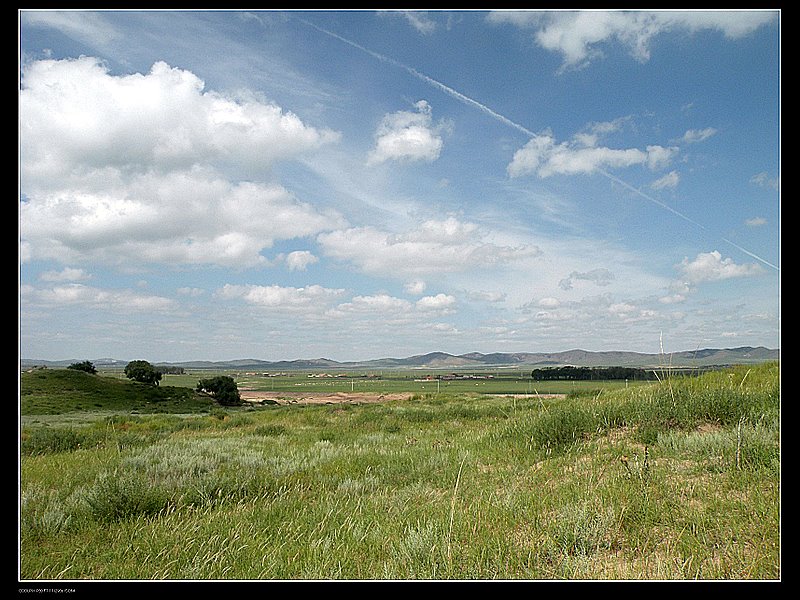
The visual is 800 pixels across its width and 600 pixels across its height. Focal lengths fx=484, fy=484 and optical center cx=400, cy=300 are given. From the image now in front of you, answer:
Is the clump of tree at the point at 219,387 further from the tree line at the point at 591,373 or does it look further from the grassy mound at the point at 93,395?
the tree line at the point at 591,373

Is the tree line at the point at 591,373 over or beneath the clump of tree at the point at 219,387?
over

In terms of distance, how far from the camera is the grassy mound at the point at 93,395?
4.67 m

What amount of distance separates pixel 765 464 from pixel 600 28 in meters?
2.97

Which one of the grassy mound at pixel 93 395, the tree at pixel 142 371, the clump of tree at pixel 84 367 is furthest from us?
the grassy mound at pixel 93 395

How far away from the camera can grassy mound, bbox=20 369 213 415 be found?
4672 millimetres

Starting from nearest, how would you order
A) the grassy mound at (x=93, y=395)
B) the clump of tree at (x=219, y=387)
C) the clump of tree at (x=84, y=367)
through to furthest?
the clump of tree at (x=84, y=367) < the grassy mound at (x=93, y=395) < the clump of tree at (x=219, y=387)

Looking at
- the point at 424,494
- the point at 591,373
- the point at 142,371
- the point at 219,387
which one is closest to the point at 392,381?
the point at 424,494

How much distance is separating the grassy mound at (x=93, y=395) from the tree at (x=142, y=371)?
65 centimetres

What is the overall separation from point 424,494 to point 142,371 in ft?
9.27

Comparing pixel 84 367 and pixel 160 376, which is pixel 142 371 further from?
pixel 84 367

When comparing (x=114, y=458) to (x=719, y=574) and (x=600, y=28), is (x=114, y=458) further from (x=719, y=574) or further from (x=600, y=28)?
(x=600, y=28)

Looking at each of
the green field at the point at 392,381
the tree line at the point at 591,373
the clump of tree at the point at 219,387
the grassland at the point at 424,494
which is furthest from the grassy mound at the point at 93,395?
the tree line at the point at 591,373

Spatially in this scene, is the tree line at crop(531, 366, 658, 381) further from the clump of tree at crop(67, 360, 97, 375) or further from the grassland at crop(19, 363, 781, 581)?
the clump of tree at crop(67, 360, 97, 375)
